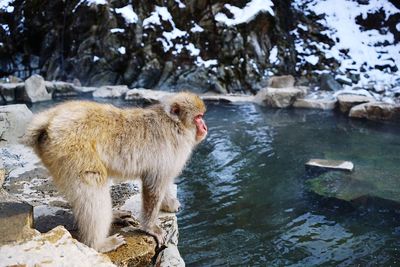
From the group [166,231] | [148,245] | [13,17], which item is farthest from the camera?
[13,17]

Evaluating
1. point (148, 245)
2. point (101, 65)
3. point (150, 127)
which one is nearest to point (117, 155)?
point (150, 127)

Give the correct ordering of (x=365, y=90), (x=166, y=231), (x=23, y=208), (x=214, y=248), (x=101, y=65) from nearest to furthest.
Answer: (x=23, y=208) < (x=166, y=231) < (x=214, y=248) < (x=365, y=90) < (x=101, y=65)

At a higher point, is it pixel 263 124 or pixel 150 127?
pixel 150 127

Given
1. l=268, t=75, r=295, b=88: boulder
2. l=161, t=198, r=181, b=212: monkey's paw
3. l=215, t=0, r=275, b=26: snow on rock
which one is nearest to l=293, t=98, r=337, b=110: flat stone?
l=268, t=75, r=295, b=88: boulder

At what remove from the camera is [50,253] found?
185cm

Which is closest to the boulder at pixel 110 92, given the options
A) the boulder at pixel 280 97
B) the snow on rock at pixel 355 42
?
the boulder at pixel 280 97

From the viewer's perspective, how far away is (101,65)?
14.4 meters

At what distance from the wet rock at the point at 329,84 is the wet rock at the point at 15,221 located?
11377mm

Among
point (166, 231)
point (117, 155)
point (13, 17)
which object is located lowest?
point (166, 231)

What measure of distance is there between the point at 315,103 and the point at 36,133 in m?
9.53

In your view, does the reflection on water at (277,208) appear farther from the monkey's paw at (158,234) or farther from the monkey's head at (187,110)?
the monkey's head at (187,110)

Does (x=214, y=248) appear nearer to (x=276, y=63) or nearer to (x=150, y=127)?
(x=150, y=127)

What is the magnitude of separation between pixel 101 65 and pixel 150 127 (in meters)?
12.5

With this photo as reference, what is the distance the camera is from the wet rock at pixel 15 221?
1952 millimetres
